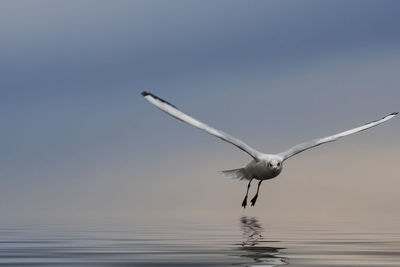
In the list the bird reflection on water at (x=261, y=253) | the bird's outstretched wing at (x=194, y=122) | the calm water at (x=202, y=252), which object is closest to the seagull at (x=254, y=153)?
the bird's outstretched wing at (x=194, y=122)

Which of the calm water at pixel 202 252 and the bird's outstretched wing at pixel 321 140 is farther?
the bird's outstretched wing at pixel 321 140

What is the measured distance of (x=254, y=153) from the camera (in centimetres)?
4291

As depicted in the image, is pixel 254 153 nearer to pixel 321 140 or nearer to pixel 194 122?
pixel 321 140

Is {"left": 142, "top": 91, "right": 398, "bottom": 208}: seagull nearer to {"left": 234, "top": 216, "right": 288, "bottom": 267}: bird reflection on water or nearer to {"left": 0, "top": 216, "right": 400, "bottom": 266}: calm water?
{"left": 0, "top": 216, "right": 400, "bottom": 266}: calm water

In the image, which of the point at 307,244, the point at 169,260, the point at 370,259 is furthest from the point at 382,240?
the point at 169,260

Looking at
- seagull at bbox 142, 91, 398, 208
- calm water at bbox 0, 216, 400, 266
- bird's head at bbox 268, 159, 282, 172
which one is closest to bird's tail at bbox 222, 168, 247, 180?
seagull at bbox 142, 91, 398, 208

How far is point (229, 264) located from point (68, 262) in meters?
4.45

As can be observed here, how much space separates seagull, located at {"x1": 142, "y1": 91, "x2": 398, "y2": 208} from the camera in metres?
37.6

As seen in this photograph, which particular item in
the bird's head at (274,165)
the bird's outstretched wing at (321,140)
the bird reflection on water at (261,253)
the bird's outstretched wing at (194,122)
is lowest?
the bird reflection on water at (261,253)

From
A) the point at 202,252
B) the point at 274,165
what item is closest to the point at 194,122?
the point at 274,165

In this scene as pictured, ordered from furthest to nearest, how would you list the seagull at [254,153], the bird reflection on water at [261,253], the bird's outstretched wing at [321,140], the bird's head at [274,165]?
the bird's outstretched wing at [321,140] < the bird's head at [274,165] < the seagull at [254,153] < the bird reflection on water at [261,253]

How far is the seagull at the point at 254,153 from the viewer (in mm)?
37625

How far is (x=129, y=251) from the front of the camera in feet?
92.2

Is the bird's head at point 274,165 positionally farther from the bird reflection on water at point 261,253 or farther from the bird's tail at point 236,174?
the bird reflection on water at point 261,253
